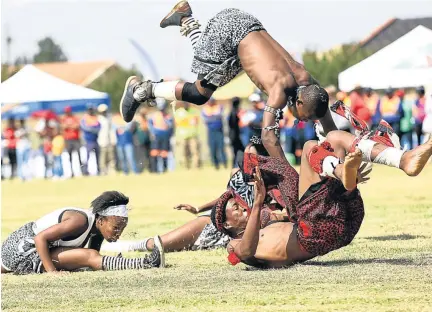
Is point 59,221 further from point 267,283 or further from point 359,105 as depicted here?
point 359,105

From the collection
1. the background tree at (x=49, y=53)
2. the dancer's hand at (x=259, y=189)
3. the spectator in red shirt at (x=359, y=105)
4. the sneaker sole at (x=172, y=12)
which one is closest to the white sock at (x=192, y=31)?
the sneaker sole at (x=172, y=12)

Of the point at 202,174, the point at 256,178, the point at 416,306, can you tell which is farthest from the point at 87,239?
the point at 202,174

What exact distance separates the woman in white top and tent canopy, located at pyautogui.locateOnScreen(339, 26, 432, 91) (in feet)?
49.1

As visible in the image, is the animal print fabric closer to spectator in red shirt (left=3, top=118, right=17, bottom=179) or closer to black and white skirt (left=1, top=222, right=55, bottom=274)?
black and white skirt (left=1, top=222, right=55, bottom=274)

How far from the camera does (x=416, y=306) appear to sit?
6328 mm

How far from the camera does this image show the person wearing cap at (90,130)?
25.1 metres

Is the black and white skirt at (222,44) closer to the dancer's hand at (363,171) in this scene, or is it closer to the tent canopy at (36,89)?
the dancer's hand at (363,171)

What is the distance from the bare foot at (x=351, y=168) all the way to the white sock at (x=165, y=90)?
3.03m

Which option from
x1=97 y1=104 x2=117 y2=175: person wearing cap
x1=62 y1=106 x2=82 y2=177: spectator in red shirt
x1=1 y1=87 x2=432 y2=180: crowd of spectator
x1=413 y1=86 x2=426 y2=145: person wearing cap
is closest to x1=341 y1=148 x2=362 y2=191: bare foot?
x1=1 y1=87 x2=432 y2=180: crowd of spectator

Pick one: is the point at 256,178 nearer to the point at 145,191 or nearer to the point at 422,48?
the point at 145,191

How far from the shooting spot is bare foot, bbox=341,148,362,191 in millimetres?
7191

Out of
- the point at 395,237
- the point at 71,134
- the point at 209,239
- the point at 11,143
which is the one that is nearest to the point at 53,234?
the point at 209,239

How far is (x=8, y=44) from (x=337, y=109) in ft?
139

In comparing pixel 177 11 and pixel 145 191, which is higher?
pixel 177 11
